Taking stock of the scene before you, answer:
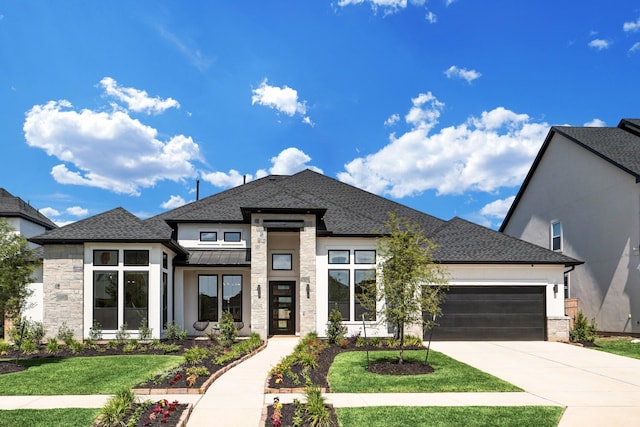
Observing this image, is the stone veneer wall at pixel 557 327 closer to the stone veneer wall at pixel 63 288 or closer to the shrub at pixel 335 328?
the shrub at pixel 335 328

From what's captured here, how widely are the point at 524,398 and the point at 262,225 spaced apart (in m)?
12.4

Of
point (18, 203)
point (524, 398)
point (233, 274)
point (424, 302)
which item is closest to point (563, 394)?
point (524, 398)

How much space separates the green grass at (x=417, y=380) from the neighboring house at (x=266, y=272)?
6396 millimetres

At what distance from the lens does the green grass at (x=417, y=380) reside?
10391mm

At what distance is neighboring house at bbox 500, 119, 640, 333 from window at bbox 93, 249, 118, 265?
20756mm

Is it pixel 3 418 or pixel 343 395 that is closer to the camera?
pixel 3 418

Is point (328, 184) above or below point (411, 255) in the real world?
above

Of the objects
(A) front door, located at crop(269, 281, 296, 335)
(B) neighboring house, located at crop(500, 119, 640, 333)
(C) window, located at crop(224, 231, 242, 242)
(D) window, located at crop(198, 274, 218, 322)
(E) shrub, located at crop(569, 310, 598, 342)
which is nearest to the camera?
(E) shrub, located at crop(569, 310, 598, 342)

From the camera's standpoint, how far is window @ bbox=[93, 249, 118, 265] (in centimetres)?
1850

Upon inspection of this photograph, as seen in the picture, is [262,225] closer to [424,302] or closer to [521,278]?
[424,302]

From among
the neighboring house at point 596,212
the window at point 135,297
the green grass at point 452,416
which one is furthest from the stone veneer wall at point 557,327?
the window at point 135,297

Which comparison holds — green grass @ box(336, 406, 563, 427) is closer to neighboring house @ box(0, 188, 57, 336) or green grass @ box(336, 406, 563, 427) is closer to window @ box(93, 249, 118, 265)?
window @ box(93, 249, 118, 265)

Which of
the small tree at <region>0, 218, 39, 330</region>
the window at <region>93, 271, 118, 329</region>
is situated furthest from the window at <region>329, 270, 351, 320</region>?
the small tree at <region>0, 218, 39, 330</region>

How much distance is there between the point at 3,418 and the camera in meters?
8.41
